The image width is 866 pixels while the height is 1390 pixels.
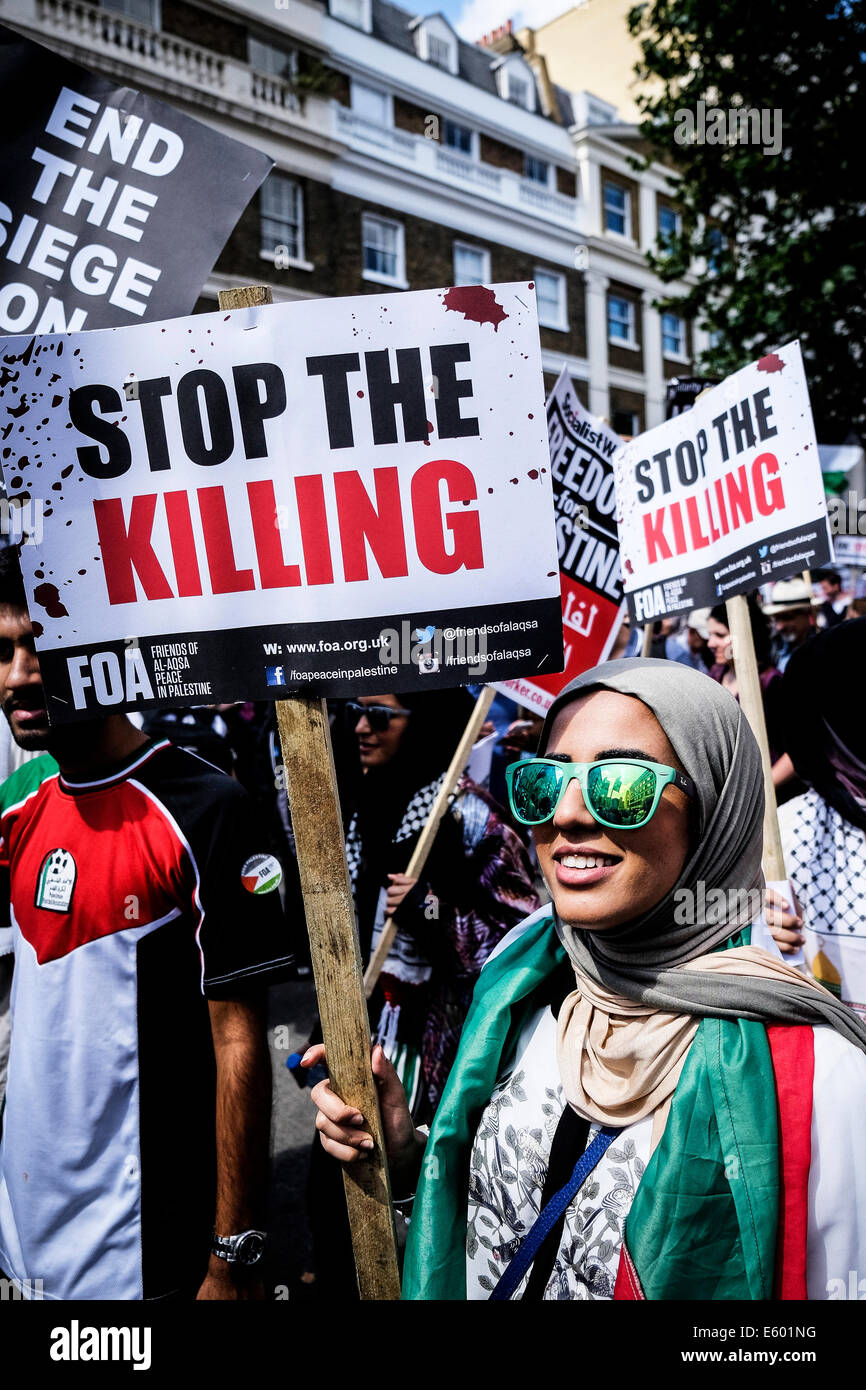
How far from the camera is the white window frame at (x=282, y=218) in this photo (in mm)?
15868

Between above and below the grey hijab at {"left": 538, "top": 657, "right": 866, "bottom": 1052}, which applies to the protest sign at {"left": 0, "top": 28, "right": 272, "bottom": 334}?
above

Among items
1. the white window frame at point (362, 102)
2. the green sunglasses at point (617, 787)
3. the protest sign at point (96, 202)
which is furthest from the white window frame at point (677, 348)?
the green sunglasses at point (617, 787)

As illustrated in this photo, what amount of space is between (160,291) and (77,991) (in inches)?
58.7

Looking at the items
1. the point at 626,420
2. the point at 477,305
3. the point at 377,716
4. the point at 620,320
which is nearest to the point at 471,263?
the point at 620,320

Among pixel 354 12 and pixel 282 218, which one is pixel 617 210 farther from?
pixel 282 218

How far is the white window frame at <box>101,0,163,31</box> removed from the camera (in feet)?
46.8

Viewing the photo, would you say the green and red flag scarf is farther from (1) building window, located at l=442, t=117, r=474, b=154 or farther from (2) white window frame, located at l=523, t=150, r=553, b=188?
(2) white window frame, located at l=523, t=150, r=553, b=188

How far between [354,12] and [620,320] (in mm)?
9137

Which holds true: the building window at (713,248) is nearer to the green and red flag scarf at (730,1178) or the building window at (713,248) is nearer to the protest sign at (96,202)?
the protest sign at (96,202)

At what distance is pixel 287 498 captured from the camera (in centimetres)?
149

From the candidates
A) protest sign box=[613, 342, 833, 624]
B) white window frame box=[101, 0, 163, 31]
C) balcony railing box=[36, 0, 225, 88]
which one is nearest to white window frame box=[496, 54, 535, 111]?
balcony railing box=[36, 0, 225, 88]

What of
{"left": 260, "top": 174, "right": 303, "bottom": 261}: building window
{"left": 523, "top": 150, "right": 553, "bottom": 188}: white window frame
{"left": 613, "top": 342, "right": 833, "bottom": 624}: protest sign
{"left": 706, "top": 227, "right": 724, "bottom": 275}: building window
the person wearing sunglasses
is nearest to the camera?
{"left": 613, "top": 342, "right": 833, "bottom": 624}: protest sign

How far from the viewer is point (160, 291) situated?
2098 mm
